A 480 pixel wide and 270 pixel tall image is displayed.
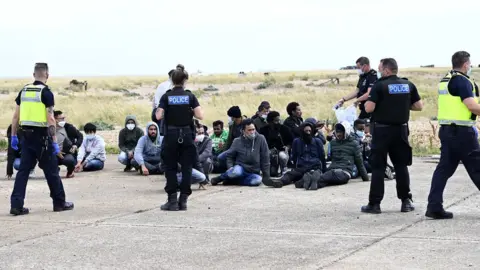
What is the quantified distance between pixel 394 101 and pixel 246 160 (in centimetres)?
397

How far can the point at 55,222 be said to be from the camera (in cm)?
1053

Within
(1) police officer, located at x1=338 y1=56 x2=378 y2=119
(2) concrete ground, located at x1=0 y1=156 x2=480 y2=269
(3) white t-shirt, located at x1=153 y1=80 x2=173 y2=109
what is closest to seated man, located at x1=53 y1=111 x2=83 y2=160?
(3) white t-shirt, located at x1=153 y1=80 x2=173 y2=109

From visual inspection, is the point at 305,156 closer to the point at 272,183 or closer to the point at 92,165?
the point at 272,183

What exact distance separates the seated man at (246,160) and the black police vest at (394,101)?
11.3 feet

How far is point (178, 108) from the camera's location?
36.6 ft

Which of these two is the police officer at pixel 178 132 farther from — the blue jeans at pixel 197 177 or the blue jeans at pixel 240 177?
the blue jeans at pixel 240 177

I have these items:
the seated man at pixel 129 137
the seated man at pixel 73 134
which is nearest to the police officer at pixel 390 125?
the seated man at pixel 129 137

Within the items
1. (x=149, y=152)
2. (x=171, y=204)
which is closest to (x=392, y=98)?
(x=171, y=204)

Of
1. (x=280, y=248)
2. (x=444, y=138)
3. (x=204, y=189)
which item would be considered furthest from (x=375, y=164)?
(x=204, y=189)

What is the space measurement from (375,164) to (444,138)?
37.0 inches

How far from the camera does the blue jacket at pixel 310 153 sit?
540 inches

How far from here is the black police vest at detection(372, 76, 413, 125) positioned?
10469 mm

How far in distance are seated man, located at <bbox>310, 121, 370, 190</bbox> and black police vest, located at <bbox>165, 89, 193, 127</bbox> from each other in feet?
9.90

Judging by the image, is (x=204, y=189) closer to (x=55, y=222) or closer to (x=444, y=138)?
(x=55, y=222)
